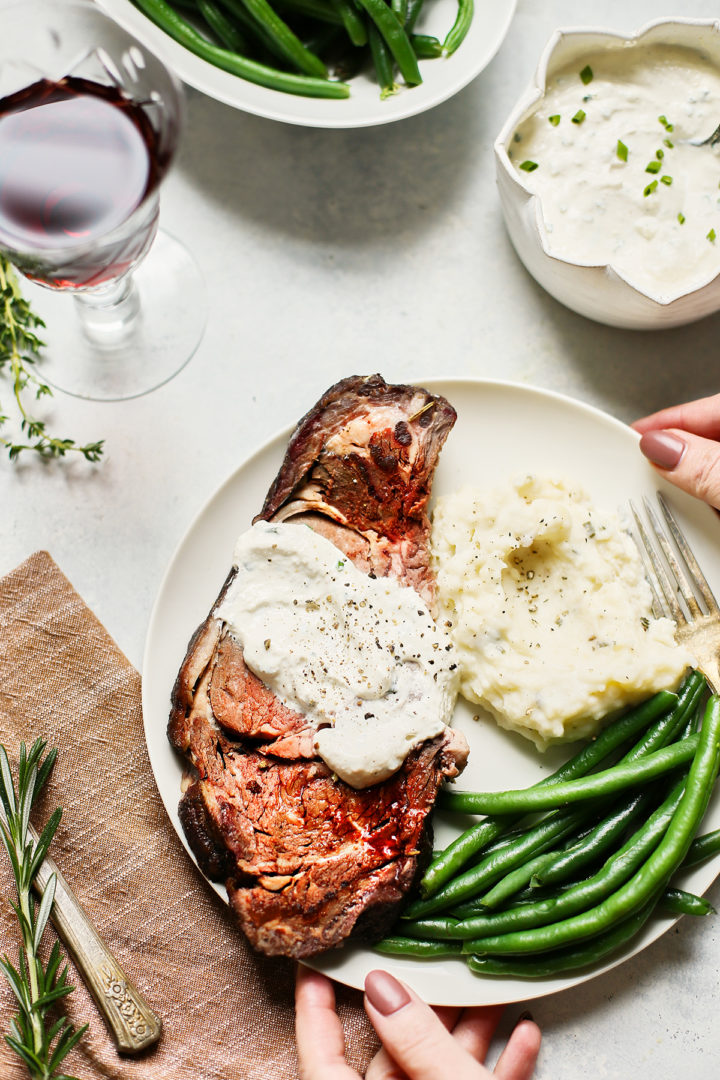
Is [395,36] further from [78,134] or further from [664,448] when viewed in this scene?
[664,448]

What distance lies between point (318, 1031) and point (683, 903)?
1386 mm

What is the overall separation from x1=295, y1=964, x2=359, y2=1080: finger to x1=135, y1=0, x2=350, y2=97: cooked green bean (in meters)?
3.44

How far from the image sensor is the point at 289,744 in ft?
10.6

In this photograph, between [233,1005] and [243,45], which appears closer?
[233,1005]

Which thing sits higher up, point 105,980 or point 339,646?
point 339,646

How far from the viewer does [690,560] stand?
3.58 meters

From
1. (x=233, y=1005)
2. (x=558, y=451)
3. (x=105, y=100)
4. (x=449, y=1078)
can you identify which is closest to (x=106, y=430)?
(x=105, y=100)

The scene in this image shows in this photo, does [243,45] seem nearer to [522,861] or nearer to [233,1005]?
[522,861]

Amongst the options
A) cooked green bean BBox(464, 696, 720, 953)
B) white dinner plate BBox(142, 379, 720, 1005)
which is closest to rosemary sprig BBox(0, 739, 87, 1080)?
white dinner plate BBox(142, 379, 720, 1005)

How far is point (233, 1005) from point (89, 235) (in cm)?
285

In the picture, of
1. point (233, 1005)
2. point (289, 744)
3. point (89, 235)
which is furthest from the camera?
point (233, 1005)

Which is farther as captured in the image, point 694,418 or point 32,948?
point 694,418

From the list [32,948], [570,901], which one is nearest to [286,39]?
[570,901]

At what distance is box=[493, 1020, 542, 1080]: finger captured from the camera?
3393 mm
